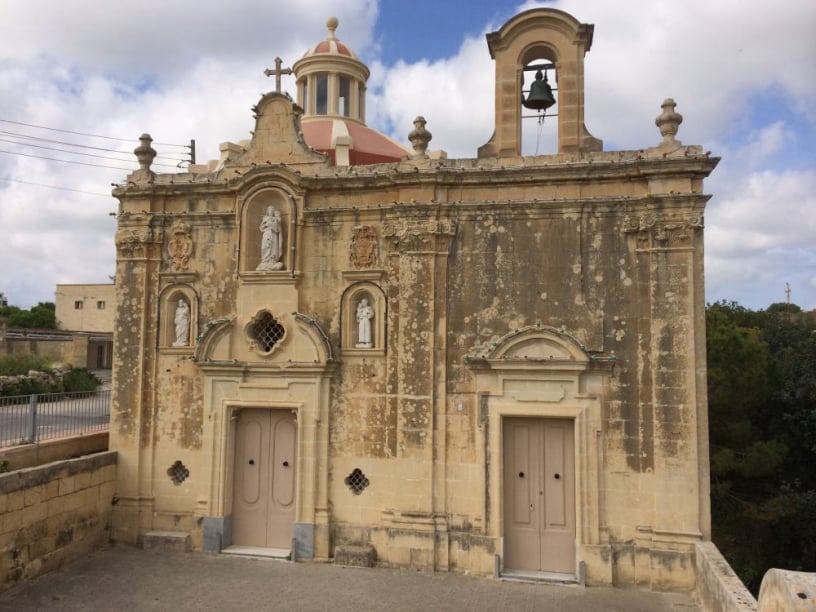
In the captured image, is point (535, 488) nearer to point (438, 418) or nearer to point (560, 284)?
point (438, 418)

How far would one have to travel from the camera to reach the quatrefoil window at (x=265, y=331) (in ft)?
37.9

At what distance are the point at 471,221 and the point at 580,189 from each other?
6.02 feet

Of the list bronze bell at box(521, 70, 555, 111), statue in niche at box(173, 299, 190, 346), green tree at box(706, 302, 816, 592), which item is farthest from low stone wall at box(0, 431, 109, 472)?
green tree at box(706, 302, 816, 592)

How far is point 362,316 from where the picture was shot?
11148 mm

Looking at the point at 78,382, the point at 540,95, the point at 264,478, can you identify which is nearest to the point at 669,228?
the point at 540,95

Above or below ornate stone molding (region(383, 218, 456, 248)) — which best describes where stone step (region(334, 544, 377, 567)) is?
below

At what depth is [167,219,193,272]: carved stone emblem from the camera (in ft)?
39.2

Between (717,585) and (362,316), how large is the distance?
21.2 feet

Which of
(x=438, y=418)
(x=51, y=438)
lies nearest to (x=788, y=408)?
(x=438, y=418)

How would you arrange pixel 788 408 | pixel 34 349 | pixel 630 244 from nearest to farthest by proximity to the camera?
pixel 630 244 → pixel 788 408 → pixel 34 349

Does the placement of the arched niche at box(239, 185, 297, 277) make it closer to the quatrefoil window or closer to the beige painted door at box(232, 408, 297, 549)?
the quatrefoil window

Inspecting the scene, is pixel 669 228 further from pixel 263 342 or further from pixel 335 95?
pixel 335 95

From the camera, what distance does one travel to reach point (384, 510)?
424 inches

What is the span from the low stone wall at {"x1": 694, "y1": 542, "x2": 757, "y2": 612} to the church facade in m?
0.45
